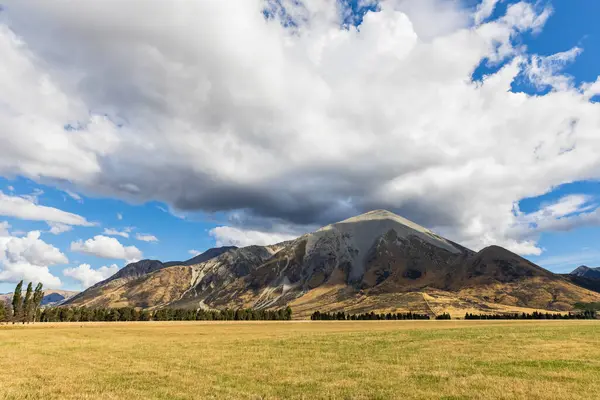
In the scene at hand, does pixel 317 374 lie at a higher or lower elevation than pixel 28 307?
lower

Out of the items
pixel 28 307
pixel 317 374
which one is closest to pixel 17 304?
pixel 28 307

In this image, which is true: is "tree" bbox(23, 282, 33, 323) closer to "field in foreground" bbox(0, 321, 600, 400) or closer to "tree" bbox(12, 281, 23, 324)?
"tree" bbox(12, 281, 23, 324)

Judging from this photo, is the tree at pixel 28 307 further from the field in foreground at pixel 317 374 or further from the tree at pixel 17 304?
the field in foreground at pixel 317 374

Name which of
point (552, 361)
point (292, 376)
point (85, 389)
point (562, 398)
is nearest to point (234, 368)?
point (292, 376)

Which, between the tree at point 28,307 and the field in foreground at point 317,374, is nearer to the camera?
the field in foreground at point 317,374

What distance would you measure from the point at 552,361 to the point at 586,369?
189 inches

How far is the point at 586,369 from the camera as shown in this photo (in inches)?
1191

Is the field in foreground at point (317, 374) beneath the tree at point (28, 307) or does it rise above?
beneath

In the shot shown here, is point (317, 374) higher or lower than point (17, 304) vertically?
lower

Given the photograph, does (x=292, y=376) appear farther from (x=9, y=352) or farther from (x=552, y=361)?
(x=9, y=352)

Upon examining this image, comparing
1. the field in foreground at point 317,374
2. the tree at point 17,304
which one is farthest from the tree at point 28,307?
the field in foreground at point 317,374

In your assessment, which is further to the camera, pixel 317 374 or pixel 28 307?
pixel 28 307

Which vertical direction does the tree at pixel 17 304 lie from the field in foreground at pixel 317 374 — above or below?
above

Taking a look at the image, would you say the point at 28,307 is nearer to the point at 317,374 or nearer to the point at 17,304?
the point at 17,304
